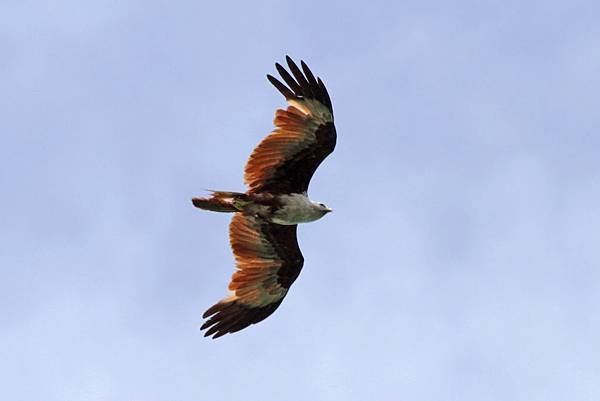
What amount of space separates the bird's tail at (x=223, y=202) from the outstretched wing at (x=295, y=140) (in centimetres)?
35

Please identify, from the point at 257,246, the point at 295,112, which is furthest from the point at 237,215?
the point at 295,112

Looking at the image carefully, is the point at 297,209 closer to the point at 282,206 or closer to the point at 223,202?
the point at 282,206

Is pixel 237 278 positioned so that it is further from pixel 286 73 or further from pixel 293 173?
pixel 286 73

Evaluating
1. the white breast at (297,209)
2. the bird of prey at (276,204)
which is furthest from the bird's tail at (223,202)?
the white breast at (297,209)

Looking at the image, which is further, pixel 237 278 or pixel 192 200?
pixel 237 278

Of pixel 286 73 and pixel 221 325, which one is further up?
pixel 286 73

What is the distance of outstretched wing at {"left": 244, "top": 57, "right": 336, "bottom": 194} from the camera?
2273 cm

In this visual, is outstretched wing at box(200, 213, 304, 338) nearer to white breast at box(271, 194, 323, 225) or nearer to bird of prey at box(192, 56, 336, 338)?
bird of prey at box(192, 56, 336, 338)

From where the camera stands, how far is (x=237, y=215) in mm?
24156

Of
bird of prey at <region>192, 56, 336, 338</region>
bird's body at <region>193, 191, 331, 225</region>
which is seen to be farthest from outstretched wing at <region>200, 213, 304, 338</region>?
bird's body at <region>193, 191, 331, 225</region>

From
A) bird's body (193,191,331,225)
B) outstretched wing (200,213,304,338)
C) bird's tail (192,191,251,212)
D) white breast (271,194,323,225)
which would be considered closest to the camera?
bird's tail (192,191,251,212)

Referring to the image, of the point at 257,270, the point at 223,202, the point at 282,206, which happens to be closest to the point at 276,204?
the point at 282,206

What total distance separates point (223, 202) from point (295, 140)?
168cm

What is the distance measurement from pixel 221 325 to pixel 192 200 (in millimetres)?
2803
